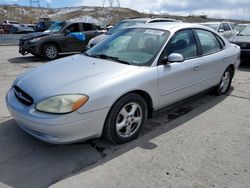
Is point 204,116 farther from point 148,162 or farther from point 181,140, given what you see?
point 148,162

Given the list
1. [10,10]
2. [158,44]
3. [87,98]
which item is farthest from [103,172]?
[10,10]

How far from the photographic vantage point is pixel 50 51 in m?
10.5

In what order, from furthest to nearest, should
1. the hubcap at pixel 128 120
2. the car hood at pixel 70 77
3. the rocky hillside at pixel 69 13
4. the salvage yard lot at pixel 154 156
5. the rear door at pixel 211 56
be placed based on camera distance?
the rocky hillside at pixel 69 13
the rear door at pixel 211 56
the hubcap at pixel 128 120
the car hood at pixel 70 77
the salvage yard lot at pixel 154 156

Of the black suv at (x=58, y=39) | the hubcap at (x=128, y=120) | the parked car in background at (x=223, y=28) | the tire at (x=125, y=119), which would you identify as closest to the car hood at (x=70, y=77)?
the tire at (x=125, y=119)

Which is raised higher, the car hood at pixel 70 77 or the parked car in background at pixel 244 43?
the car hood at pixel 70 77

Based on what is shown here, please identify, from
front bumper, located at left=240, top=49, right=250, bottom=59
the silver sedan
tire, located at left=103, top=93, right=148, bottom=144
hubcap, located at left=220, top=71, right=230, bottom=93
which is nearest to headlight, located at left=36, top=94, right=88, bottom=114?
the silver sedan

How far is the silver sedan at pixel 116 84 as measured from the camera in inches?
118

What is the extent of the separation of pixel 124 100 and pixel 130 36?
150cm

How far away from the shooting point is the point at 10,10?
185 feet

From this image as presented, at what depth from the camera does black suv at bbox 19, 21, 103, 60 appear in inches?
401

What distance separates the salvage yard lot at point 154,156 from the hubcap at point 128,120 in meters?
0.17

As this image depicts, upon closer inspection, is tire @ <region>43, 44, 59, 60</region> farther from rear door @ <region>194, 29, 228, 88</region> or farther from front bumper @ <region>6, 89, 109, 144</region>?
front bumper @ <region>6, 89, 109, 144</region>

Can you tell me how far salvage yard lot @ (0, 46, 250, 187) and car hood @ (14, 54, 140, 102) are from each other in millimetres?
780

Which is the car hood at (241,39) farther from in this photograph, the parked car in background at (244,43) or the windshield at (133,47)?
the windshield at (133,47)
